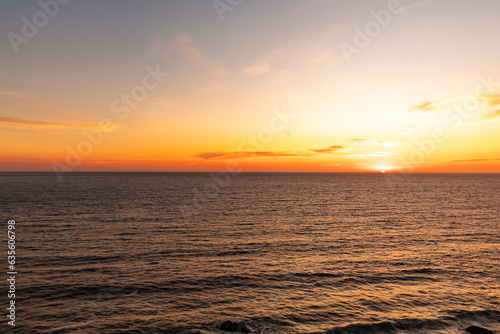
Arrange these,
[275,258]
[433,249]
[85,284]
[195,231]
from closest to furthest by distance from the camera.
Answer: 1. [85,284]
2. [275,258]
3. [433,249]
4. [195,231]

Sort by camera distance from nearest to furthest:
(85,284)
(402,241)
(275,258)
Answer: (85,284)
(275,258)
(402,241)

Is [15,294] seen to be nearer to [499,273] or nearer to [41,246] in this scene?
[41,246]

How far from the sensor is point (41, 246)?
4250 cm

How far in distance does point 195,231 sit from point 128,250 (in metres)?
15.2

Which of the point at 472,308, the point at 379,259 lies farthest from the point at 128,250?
the point at 472,308

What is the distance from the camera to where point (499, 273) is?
35.3 m

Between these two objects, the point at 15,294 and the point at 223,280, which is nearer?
the point at 15,294

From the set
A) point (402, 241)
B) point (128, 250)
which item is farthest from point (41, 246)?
point (402, 241)

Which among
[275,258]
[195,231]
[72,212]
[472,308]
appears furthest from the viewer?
[72,212]

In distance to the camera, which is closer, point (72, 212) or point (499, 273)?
point (499, 273)

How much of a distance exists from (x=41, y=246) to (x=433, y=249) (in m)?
60.1

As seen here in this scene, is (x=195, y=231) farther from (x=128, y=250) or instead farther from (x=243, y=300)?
(x=243, y=300)

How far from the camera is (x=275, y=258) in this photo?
40375 millimetres

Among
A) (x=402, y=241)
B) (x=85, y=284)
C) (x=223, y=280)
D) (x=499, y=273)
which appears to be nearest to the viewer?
(x=85, y=284)
